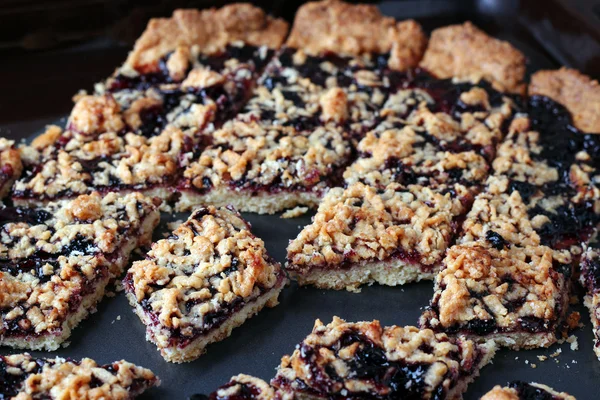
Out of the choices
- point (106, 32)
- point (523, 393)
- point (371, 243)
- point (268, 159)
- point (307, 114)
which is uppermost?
point (106, 32)

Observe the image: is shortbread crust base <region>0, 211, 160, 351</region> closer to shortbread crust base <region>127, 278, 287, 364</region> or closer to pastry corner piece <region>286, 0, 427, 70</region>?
shortbread crust base <region>127, 278, 287, 364</region>

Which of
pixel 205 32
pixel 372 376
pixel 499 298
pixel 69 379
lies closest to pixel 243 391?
pixel 372 376

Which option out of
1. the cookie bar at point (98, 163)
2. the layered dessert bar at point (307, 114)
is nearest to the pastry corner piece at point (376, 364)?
the layered dessert bar at point (307, 114)

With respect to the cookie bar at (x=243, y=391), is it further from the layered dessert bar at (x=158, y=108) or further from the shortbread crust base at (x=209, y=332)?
the layered dessert bar at (x=158, y=108)

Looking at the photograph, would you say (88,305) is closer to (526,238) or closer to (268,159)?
(268,159)

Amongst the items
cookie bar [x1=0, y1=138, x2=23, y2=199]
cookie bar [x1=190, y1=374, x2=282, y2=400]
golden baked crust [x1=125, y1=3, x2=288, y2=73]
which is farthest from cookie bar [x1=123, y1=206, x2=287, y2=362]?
golden baked crust [x1=125, y1=3, x2=288, y2=73]

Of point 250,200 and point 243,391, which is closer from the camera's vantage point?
point 243,391
